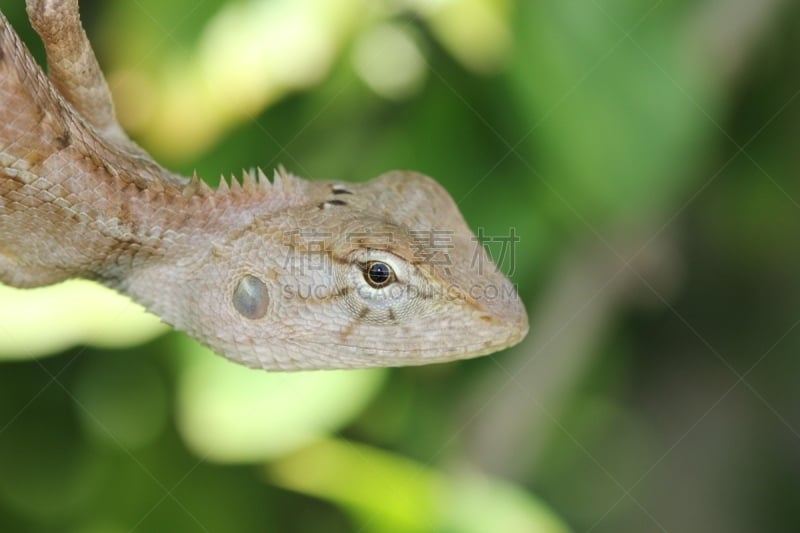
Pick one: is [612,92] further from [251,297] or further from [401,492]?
[401,492]

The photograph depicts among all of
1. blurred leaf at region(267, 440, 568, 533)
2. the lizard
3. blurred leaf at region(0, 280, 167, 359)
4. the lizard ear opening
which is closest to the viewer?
the lizard

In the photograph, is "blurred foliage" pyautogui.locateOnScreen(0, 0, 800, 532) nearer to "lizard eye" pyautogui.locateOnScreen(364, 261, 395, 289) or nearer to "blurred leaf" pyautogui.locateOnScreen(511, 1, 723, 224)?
"blurred leaf" pyautogui.locateOnScreen(511, 1, 723, 224)

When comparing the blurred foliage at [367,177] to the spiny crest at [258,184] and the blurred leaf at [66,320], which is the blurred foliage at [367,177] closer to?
the blurred leaf at [66,320]

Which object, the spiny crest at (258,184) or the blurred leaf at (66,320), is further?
the blurred leaf at (66,320)

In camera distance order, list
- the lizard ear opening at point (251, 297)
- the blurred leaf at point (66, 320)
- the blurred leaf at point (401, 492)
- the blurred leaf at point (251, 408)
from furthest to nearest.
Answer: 1. the blurred leaf at point (401, 492)
2. the blurred leaf at point (251, 408)
3. the blurred leaf at point (66, 320)
4. the lizard ear opening at point (251, 297)

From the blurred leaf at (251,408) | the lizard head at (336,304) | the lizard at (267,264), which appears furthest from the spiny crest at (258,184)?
the blurred leaf at (251,408)

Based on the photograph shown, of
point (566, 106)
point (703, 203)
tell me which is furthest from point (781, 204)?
point (566, 106)

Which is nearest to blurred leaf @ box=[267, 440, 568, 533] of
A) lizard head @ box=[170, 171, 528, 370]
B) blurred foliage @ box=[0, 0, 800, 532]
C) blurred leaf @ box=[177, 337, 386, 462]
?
blurred foliage @ box=[0, 0, 800, 532]

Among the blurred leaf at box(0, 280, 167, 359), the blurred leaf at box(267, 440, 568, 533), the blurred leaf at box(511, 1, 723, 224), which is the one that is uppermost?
the blurred leaf at box(511, 1, 723, 224)

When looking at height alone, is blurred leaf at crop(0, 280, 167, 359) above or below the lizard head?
below
